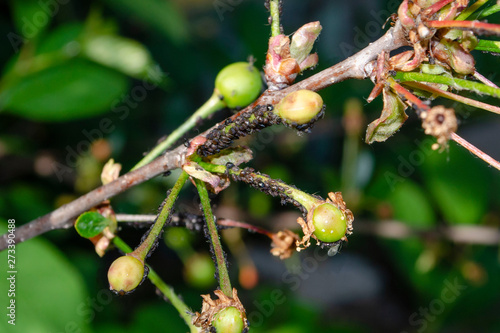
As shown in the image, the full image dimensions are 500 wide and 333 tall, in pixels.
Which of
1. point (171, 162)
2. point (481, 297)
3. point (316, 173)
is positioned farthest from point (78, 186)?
point (481, 297)

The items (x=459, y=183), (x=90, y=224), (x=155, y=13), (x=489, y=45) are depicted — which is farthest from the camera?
(x=459, y=183)

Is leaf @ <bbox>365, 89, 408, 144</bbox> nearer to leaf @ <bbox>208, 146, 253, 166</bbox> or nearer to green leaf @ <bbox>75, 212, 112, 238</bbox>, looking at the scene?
leaf @ <bbox>208, 146, 253, 166</bbox>

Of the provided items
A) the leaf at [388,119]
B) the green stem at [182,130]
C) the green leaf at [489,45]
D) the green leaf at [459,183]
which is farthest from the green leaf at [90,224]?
the green leaf at [459,183]

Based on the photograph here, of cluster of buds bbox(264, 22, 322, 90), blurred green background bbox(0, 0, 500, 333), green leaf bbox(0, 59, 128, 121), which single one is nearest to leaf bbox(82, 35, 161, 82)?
blurred green background bbox(0, 0, 500, 333)

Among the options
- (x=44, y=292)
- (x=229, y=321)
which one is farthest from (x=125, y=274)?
(x=44, y=292)

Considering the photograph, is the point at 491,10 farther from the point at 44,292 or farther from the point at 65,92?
the point at 65,92

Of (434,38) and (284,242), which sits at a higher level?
(434,38)
